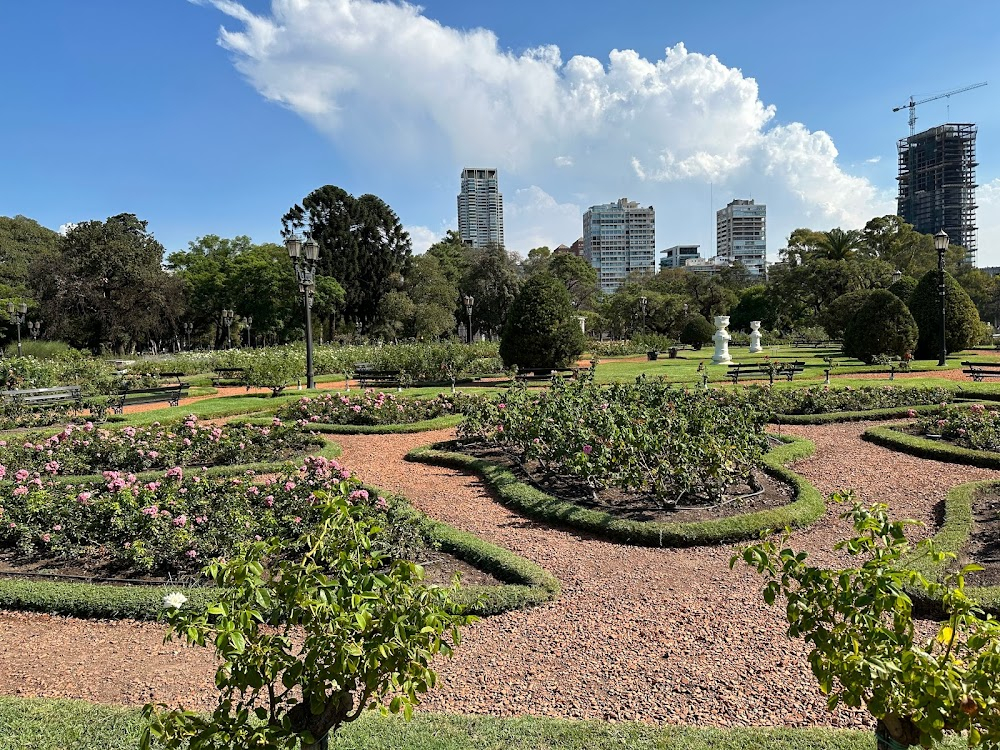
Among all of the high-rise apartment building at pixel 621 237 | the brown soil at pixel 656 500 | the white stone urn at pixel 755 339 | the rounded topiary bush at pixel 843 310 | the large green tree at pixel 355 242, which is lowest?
the brown soil at pixel 656 500

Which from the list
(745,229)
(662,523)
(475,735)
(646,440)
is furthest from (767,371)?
(745,229)

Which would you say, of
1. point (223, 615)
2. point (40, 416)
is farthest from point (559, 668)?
point (40, 416)

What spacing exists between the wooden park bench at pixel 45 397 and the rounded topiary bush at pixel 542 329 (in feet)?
33.7

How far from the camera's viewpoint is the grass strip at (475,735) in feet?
8.95

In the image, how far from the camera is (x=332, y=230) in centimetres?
4519

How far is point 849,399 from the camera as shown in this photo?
11586 mm

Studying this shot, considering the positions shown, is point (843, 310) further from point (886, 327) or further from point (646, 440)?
point (646, 440)

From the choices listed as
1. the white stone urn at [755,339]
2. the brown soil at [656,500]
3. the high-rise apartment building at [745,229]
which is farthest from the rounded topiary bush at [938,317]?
the high-rise apartment building at [745,229]

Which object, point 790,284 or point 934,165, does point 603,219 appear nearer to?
point 934,165

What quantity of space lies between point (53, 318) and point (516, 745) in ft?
140

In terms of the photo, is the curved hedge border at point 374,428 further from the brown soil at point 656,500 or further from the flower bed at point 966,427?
the flower bed at point 966,427

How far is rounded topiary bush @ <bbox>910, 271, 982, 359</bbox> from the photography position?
69.4 feet

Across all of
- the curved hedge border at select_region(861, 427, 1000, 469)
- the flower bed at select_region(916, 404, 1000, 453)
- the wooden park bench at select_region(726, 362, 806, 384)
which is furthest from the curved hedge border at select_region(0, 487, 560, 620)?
the wooden park bench at select_region(726, 362, 806, 384)

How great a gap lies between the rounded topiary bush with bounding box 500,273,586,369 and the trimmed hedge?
7.35 metres
